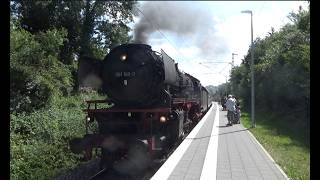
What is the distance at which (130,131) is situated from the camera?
12.6 m

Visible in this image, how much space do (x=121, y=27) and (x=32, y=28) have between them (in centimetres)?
751

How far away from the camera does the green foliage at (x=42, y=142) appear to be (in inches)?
504

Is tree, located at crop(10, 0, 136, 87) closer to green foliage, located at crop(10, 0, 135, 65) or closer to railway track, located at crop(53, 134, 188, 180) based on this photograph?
green foliage, located at crop(10, 0, 135, 65)

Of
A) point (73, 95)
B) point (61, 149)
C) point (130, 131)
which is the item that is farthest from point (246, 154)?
point (73, 95)

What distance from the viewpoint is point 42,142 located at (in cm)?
1530

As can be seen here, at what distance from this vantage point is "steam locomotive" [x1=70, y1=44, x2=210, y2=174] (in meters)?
12.1

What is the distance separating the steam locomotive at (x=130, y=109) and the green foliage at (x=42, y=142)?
1.72 m

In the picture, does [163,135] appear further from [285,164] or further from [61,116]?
[61,116]

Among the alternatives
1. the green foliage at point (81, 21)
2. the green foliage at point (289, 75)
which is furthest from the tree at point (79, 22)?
the green foliage at point (289, 75)

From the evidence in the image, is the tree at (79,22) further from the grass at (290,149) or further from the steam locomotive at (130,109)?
the steam locomotive at (130,109)

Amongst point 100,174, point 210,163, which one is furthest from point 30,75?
point 210,163

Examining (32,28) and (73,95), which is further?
(32,28)
